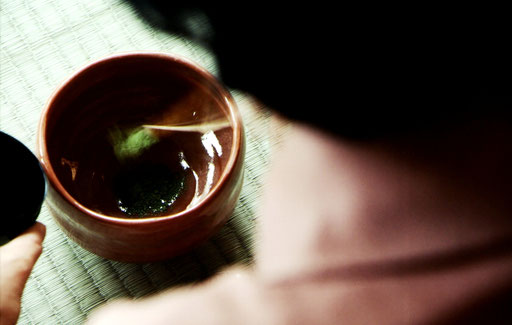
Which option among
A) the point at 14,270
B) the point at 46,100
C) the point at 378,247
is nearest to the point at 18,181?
the point at 14,270

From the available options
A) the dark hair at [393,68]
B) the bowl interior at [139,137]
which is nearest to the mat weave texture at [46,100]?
the bowl interior at [139,137]

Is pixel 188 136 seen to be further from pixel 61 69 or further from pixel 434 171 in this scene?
Result: pixel 434 171

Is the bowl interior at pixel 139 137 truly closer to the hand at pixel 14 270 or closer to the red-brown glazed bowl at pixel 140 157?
the red-brown glazed bowl at pixel 140 157

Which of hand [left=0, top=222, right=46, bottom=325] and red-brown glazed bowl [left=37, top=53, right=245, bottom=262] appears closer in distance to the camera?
hand [left=0, top=222, right=46, bottom=325]

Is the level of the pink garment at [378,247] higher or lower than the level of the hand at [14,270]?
higher

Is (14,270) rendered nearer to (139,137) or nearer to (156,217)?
(156,217)

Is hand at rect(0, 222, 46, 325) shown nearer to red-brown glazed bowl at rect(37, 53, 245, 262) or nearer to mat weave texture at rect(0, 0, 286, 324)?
red-brown glazed bowl at rect(37, 53, 245, 262)

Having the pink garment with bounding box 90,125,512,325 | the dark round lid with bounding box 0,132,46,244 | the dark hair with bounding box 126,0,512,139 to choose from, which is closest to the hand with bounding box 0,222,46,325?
the dark round lid with bounding box 0,132,46,244
